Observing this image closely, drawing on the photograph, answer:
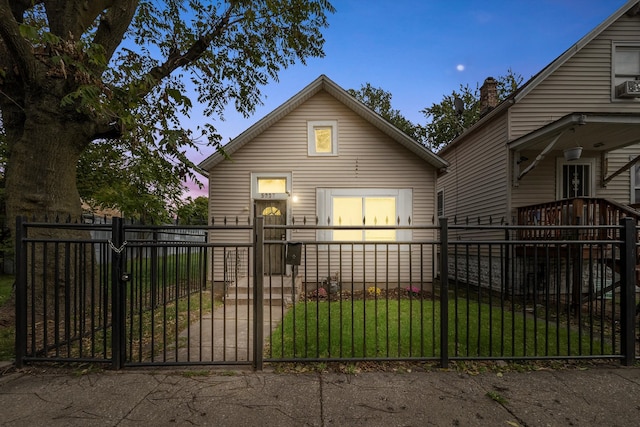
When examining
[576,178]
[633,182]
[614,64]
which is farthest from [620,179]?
[614,64]

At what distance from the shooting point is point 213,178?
9352 mm

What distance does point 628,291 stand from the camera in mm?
3592

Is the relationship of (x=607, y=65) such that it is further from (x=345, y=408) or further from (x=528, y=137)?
(x=345, y=408)

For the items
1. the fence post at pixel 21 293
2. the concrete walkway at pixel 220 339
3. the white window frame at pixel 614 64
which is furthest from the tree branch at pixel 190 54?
the white window frame at pixel 614 64

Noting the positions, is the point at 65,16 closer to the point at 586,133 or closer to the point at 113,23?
the point at 113,23

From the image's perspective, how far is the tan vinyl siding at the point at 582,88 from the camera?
30.4ft

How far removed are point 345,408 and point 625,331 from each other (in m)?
3.55

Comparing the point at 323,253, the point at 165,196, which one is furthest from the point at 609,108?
the point at 165,196

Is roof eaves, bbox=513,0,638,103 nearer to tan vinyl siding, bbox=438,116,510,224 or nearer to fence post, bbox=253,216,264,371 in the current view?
tan vinyl siding, bbox=438,116,510,224

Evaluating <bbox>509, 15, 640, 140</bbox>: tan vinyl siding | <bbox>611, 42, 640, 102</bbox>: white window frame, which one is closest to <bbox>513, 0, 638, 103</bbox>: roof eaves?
<bbox>509, 15, 640, 140</bbox>: tan vinyl siding

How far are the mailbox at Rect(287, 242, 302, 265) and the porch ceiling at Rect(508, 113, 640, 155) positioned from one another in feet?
Result: 24.9

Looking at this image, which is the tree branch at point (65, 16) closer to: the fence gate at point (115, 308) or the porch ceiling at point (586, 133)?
the fence gate at point (115, 308)

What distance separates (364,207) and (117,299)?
714 centimetres

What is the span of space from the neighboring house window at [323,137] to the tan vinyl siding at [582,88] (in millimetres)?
5425
